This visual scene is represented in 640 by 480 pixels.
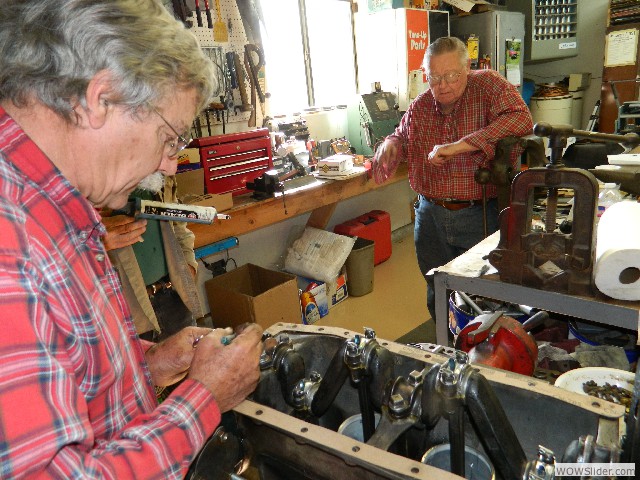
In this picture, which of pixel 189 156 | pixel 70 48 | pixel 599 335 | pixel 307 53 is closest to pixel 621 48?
pixel 307 53

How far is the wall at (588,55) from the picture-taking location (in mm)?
5359

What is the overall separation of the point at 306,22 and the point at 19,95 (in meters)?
3.56

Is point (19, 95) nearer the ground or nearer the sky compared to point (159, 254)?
nearer the sky

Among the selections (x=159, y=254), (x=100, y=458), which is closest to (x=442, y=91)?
(x=159, y=254)

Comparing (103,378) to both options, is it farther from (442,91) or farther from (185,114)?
(442,91)

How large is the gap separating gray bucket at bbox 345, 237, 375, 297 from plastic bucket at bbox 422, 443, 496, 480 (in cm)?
264

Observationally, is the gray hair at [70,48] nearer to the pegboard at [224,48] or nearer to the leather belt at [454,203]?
the leather belt at [454,203]

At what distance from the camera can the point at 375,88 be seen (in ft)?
13.4

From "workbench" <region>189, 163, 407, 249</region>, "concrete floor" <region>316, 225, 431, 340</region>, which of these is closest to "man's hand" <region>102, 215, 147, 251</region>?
"workbench" <region>189, 163, 407, 249</region>

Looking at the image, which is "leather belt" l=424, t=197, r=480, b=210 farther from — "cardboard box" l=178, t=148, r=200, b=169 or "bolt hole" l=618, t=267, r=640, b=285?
"cardboard box" l=178, t=148, r=200, b=169

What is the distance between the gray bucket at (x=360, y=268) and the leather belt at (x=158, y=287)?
1.55 meters

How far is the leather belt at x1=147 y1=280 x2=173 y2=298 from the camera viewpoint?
2.14 meters

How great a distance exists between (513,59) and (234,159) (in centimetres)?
317

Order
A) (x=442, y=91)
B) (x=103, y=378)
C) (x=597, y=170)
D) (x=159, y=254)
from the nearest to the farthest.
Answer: (x=103, y=378) < (x=597, y=170) < (x=159, y=254) < (x=442, y=91)
